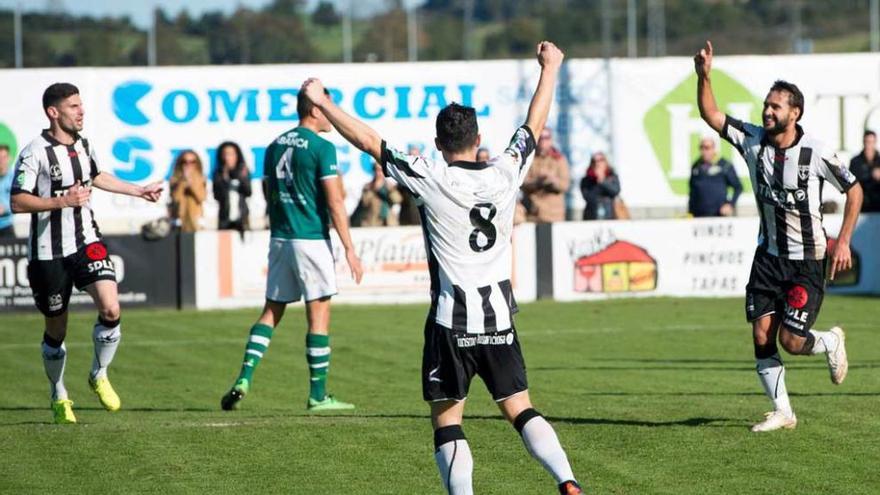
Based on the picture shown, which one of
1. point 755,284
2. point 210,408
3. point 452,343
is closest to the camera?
point 452,343

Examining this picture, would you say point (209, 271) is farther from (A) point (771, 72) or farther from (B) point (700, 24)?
(B) point (700, 24)

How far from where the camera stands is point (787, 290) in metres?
9.91

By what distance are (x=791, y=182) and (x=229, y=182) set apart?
14490 millimetres

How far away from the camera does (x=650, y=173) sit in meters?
27.7

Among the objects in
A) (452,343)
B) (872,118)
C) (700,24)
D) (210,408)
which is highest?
(700,24)

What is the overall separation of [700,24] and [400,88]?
77.2ft

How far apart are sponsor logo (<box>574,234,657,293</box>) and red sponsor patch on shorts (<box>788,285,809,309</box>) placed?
12.1m

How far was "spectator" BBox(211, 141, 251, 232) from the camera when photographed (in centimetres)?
2297

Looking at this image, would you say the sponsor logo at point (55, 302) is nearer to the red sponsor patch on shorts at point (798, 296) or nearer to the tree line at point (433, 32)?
the red sponsor patch on shorts at point (798, 296)

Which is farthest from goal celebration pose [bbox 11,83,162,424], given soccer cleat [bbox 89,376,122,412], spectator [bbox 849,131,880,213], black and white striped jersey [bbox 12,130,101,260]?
spectator [bbox 849,131,880,213]

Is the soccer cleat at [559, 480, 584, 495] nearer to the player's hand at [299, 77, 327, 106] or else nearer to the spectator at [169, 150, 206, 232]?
the player's hand at [299, 77, 327, 106]

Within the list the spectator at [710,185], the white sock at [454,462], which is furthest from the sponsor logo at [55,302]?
the spectator at [710,185]

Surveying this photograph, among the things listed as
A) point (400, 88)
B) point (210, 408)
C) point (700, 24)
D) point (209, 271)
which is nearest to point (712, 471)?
point (210, 408)

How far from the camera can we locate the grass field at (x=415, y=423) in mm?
8727
